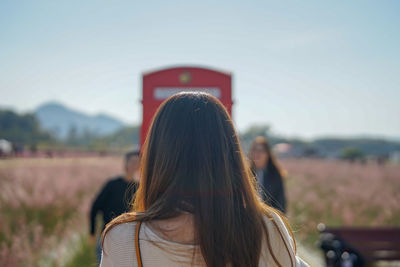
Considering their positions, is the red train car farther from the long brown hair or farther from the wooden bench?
the wooden bench

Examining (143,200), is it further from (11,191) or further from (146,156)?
(11,191)

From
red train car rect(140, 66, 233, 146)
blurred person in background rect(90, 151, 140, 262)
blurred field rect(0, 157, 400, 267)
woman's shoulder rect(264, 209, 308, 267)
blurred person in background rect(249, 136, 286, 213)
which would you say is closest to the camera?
woman's shoulder rect(264, 209, 308, 267)

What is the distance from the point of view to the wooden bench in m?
3.98

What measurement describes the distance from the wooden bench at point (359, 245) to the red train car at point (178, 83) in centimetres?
234

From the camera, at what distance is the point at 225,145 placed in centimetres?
131

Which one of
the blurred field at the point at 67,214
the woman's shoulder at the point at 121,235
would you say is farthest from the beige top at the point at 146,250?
the blurred field at the point at 67,214

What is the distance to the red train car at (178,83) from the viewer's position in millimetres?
3334

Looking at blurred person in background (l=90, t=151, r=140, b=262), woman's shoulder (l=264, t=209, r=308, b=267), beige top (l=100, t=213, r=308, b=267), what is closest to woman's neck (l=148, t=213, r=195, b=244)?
beige top (l=100, t=213, r=308, b=267)

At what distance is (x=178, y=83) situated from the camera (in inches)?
135

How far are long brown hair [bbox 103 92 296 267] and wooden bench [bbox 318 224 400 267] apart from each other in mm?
3122

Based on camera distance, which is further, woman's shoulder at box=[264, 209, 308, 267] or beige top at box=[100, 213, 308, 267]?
woman's shoulder at box=[264, 209, 308, 267]

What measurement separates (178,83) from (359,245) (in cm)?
323

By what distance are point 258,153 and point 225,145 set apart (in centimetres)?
332

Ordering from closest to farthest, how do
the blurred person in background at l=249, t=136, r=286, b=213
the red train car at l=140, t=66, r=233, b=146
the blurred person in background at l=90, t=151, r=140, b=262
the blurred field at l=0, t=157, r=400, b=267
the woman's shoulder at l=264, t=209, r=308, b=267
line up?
the woman's shoulder at l=264, t=209, r=308, b=267
the red train car at l=140, t=66, r=233, b=146
the blurred person in background at l=90, t=151, r=140, b=262
the blurred field at l=0, t=157, r=400, b=267
the blurred person in background at l=249, t=136, r=286, b=213
